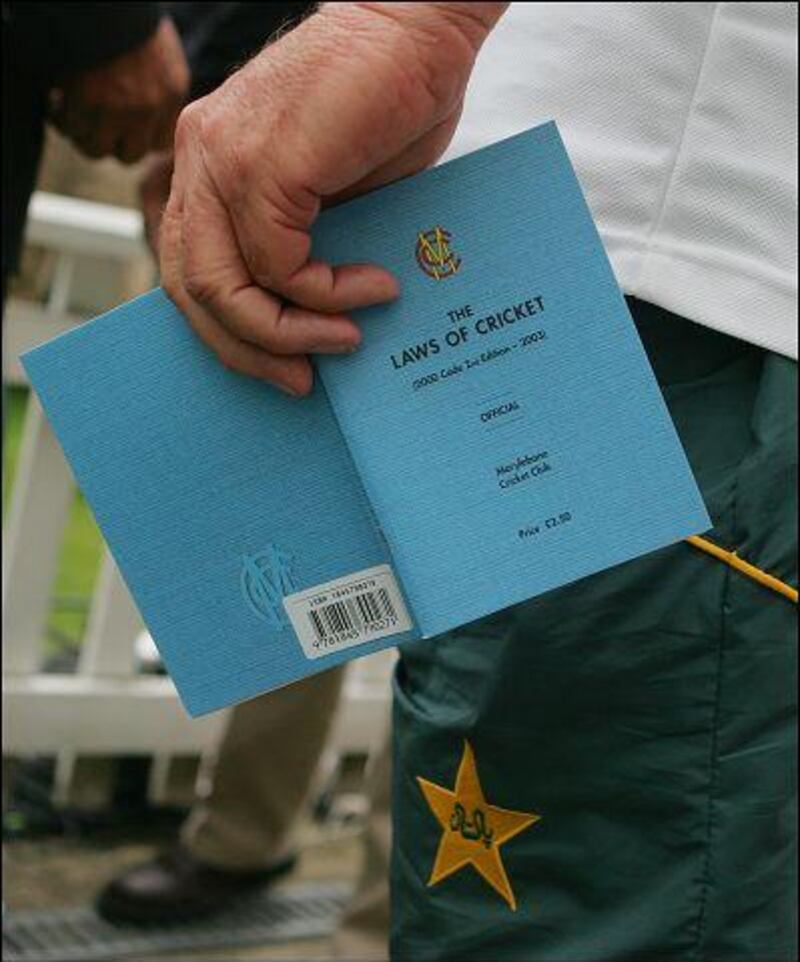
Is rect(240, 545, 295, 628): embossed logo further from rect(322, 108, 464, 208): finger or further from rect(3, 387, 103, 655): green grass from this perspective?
rect(3, 387, 103, 655): green grass

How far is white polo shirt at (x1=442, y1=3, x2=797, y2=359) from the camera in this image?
3.92 ft

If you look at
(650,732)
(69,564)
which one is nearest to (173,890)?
(650,732)

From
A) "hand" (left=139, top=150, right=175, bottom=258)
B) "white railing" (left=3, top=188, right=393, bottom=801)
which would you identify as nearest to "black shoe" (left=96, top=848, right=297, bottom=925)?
"white railing" (left=3, top=188, right=393, bottom=801)

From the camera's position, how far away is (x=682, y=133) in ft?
3.95

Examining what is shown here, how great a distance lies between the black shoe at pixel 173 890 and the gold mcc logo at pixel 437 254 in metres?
1.61

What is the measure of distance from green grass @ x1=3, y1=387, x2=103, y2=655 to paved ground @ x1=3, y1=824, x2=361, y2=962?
1.73 feet

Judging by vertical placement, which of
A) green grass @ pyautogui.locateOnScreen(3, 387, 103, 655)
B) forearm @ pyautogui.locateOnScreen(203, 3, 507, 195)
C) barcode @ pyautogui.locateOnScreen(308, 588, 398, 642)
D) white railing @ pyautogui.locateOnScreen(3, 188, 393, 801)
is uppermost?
forearm @ pyautogui.locateOnScreen(203, 3, 507, 195)

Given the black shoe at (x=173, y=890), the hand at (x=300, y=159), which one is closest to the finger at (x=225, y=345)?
the hand at (x=300, y=159)

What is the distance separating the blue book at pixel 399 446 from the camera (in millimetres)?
1004

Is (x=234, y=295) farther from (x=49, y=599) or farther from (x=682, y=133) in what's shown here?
(x=49, y=599)

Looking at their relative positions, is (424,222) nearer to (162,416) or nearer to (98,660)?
(162,416)

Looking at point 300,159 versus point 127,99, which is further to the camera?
point 127,99

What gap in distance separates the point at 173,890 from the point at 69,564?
1.85 m

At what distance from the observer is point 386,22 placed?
919 millimetres
